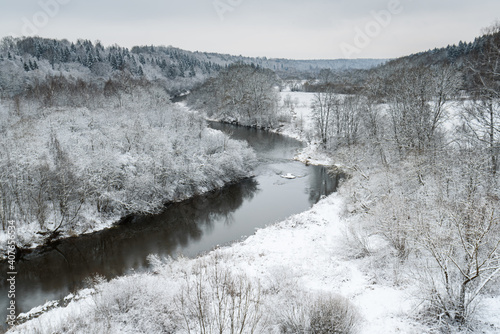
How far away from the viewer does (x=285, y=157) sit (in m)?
42.1

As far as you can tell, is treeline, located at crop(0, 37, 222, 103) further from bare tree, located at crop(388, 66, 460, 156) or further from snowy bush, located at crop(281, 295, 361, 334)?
snowy bush, located at crop(281, 295, 361, 334)

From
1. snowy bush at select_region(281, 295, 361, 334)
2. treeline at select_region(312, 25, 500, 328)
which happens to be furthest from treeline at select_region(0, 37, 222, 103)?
snowy bush at select_region(281, 295, 361, 334)

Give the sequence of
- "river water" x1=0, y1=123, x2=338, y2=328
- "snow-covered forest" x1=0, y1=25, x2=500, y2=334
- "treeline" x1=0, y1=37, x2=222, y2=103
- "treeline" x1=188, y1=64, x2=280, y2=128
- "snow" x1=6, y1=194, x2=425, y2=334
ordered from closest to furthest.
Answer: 1. "snow-covered forest" x1=0, y1=25, x2=500, y2=334
2. "snow" x1=6, y1=194, x2=425, y2=334
3. "river water" x1=0, y1=123, x2=338, y2=328
4. "treeline" x1=0, y1=37, x2=222, y2=103
5. "treeline" x1=188, y1=64, x2=280, y2=128

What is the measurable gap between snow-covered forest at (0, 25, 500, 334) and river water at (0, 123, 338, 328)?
1.56 metres

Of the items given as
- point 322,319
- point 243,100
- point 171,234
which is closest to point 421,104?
point 171,234

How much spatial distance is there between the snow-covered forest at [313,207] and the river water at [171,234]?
1559 millimetres

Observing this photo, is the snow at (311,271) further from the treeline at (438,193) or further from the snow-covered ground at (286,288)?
the treeline at (438,193)

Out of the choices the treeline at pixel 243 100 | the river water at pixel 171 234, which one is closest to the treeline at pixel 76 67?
the treeline at pixel 243 100

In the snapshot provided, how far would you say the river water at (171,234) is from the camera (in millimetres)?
17000

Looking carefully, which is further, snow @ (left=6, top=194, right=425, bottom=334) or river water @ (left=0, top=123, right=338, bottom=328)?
river water @ (left=0, top=123, right=338, bottom=328)

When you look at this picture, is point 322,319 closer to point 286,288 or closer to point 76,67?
point 286,288

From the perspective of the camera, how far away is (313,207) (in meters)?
24.8

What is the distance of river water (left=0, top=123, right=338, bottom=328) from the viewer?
17.0 meters

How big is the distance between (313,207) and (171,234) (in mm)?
11086
